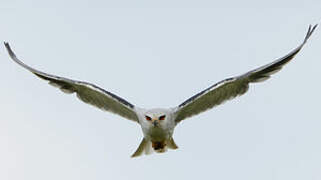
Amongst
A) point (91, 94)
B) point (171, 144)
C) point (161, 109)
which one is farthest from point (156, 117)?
point (91, 94)

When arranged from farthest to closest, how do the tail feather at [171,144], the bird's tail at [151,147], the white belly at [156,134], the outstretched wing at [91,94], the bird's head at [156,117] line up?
the tail feather at [171,144] → the bird's tail at [151,147] → the outstretched wing at [91,94] → the white belly at [156,134] → the bird's head at [156,117]

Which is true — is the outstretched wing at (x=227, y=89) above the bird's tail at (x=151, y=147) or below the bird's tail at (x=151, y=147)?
above

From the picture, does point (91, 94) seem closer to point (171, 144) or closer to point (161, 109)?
point (161, 109)

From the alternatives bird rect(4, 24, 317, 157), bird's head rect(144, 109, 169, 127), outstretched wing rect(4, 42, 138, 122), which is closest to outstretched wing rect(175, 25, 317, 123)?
bird rect(4, 24, 317, 157)

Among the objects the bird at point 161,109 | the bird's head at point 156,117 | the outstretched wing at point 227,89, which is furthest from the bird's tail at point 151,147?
the bird's head at point 156,117

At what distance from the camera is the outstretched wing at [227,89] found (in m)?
13.5

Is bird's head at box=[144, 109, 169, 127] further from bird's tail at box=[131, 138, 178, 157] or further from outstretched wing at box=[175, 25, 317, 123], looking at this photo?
bird's tail at box=[131, 138, 178, 157]

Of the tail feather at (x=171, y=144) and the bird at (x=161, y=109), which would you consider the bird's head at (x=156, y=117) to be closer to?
the bird at (x=161, y=109)

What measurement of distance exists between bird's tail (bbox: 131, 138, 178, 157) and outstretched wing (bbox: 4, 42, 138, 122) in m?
0.57

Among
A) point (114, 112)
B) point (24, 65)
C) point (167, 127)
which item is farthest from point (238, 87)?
point (24, 65)

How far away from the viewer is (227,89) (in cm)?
1377

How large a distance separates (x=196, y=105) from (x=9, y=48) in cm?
372

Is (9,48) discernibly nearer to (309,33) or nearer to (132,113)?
(132,113)

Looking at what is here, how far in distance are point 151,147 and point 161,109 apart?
47.6 inches
